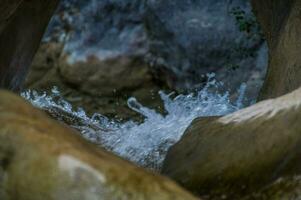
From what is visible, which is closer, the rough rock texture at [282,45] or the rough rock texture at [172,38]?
the rough rock texture at [282,45]

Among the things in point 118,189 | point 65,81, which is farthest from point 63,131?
point 65,81

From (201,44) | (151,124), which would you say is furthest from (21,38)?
(201,44)

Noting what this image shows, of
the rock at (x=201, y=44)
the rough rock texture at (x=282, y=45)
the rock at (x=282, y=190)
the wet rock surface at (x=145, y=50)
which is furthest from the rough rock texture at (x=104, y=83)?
the rock at (x=282, y=190)

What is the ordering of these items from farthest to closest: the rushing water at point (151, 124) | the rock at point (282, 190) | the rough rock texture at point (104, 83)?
1. the rough rock texture at point (104, 83)
2. the rushing water at point (151, 124)
3. the rock at point (282, 190)

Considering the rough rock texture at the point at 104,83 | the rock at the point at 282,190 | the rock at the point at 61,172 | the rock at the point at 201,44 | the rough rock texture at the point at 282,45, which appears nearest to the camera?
the rock at the point at 61,172

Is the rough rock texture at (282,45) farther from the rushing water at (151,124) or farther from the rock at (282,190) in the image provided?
the rock at (282,190)

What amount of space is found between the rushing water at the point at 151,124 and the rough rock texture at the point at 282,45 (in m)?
0.59

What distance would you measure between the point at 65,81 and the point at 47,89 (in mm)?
172

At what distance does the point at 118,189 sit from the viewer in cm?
207

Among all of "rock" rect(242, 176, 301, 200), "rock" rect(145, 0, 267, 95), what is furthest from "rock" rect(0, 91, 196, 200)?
A: "rock" rect(145, 0, 267, 95)

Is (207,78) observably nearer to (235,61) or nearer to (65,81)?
(235,61)

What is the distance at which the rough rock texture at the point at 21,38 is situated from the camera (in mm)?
4133

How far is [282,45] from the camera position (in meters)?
3.85

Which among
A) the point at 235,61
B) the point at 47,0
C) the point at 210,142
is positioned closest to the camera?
the point at 210,142
